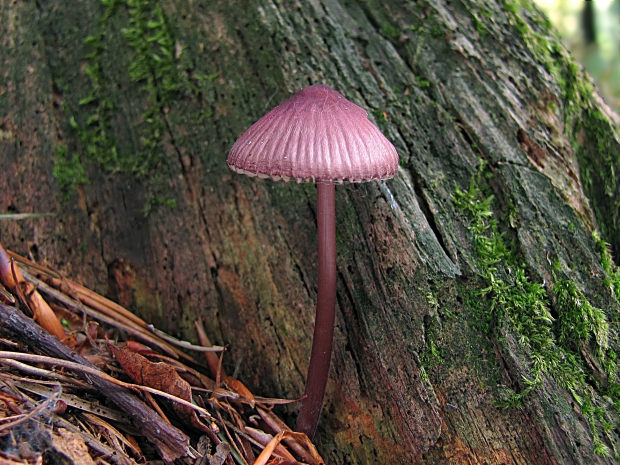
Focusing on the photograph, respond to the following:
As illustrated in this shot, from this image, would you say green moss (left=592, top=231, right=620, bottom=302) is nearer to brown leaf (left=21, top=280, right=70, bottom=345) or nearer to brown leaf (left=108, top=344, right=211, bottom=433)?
brown leaf (left=108, top=344, right=211, bottom=433)

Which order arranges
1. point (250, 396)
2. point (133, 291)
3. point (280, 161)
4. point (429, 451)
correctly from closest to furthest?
point (280, 161) → point (429, 451) → point (250, 396) → point (133, 291)

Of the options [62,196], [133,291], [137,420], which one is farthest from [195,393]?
[62,196]

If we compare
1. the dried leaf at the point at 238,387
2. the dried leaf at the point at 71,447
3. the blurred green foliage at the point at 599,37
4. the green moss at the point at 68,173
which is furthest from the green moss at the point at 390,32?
the blurred green foliage at the point at 599,37

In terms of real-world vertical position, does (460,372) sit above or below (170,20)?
below

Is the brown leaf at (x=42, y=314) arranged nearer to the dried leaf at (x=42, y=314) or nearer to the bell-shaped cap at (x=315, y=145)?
the dried leaf at (x=42, y=314)

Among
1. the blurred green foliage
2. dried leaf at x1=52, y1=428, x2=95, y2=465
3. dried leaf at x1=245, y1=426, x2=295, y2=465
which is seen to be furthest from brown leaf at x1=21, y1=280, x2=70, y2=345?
the blurred green foliage

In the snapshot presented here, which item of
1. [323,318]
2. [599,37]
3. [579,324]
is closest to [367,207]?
[323,318]

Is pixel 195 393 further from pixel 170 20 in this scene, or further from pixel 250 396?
pixel 170 20

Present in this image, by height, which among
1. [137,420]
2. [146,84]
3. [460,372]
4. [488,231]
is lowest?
[137,420]
